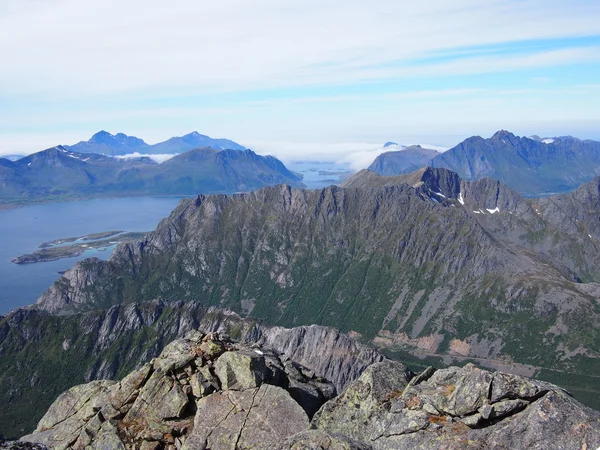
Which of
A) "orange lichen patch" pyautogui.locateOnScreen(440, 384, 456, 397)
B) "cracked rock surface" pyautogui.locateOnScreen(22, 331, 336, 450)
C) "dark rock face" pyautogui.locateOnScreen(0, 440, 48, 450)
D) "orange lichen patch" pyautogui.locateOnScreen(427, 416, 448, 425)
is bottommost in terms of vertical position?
"cracked rock surface" pyautogui.locateOnScreen(22, 331, 336, 450)

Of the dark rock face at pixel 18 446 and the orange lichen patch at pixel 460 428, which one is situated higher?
the dark rock face at pixel 18 446

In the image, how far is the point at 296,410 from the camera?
139 ft

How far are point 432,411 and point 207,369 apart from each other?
2273 centimetres

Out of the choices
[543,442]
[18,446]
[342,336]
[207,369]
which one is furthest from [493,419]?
[342,336]

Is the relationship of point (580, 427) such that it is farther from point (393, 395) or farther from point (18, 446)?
point (18, 446)

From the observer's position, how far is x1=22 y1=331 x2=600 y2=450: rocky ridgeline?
31.7 m

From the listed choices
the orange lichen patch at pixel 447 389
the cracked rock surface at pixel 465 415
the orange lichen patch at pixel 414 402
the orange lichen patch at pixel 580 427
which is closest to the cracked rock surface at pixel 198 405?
the cracked rock surface at pixel 465 415

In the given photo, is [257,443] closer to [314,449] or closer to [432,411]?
[314,449]

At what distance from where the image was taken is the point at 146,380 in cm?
5138

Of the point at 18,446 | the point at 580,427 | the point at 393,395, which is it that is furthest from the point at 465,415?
the point at 18,446

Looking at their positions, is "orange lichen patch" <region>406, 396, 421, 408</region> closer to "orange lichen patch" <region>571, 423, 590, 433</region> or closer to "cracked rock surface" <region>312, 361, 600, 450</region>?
"cracked rock surface" <region>312, 361, 600, 450</region>

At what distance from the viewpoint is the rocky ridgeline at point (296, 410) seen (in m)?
31.7

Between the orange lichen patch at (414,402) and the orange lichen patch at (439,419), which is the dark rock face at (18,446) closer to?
the orange lichen patch at (414,402)

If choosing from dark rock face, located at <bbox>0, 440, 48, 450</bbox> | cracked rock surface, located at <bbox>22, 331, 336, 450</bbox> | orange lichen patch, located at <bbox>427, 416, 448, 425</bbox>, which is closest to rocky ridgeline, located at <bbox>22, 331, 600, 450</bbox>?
orange lichen patch, located at <bbox>427, 416, 448, 425</bbox>
